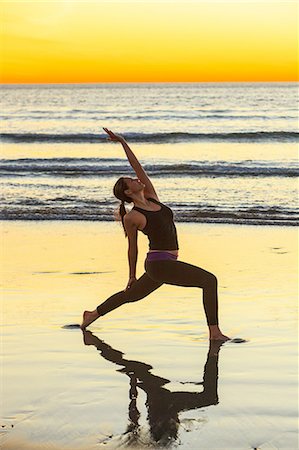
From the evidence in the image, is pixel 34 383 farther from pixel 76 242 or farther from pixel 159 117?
pixel 159 117

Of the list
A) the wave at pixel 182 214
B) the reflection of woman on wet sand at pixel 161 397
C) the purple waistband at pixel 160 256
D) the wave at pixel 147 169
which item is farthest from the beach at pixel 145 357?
the wave at pixel 147 169

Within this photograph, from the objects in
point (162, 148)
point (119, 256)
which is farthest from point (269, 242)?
point (162, 148)

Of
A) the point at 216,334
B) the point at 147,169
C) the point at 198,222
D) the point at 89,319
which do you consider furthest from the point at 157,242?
the point at 147,169

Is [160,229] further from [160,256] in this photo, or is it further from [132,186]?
[132,186]

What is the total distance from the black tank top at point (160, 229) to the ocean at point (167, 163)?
729cm

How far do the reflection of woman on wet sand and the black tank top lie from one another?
0.95 m

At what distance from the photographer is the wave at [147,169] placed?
944 inches

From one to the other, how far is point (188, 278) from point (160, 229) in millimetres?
510

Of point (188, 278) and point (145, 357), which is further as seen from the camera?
point (188, 278)

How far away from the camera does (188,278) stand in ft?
26.7

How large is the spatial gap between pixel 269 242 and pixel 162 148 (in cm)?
2040

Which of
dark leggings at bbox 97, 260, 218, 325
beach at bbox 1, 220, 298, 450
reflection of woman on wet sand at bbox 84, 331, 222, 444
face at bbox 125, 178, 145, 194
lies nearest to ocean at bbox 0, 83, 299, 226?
beach at bbox 1, 220, 298, 450

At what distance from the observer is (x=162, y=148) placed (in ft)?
109

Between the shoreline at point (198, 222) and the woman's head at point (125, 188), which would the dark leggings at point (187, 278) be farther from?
the shoreline at point (198, 222)
